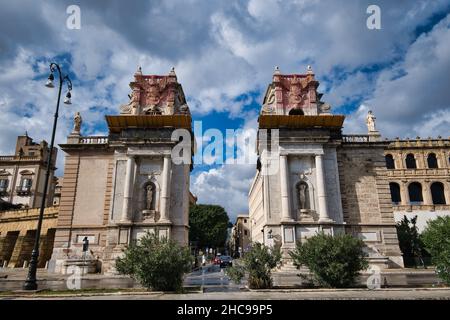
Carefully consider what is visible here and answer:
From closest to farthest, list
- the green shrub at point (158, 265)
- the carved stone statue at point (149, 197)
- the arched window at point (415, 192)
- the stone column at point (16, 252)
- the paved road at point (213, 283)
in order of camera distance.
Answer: the green shrub at point (158, 265) < the paved road at point (213, 283) < the carved stone statue at point (149, 197) < the stone column at point (16, 252) < the arched window at point (415, 192)

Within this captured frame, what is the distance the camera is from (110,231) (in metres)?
25.7

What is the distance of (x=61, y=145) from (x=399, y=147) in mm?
44539

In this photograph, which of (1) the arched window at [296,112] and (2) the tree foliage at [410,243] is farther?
(2) the tree foliage at [410,243]

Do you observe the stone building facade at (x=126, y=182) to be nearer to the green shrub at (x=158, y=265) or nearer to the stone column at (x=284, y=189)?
the stone column at (x=284, y=189)

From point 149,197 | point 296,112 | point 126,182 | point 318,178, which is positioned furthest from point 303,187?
point 126,182

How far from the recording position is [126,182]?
26.6 m

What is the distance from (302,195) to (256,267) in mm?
12438

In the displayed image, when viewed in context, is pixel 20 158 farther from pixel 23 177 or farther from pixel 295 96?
pixel 295 96

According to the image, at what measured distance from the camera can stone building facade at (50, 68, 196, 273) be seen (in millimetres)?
25781

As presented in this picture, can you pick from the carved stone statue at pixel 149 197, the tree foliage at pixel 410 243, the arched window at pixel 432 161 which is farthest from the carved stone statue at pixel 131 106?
the arched window at pixel 432 161

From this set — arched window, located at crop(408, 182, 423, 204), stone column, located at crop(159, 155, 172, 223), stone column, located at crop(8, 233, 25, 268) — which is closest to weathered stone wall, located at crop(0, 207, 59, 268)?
stone column, located at crop(8, 233, 25, 268)

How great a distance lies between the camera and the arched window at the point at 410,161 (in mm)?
45969

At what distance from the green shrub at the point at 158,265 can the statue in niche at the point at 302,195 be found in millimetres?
14305
